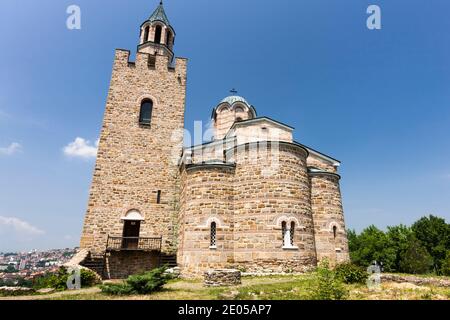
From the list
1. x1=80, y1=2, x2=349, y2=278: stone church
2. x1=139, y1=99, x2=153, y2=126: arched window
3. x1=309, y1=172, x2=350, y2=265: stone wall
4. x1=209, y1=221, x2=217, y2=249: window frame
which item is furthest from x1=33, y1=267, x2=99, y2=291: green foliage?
x1=309, y1=172, x2=350, y2=265: stone wall

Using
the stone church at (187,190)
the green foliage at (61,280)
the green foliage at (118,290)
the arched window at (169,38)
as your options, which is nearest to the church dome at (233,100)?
the stone church at (187,190)

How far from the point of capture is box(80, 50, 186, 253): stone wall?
15.1m

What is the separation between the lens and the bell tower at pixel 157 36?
19.3 m

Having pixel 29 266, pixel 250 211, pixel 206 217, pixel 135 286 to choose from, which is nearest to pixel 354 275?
pixel 250 211

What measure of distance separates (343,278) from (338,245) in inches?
186

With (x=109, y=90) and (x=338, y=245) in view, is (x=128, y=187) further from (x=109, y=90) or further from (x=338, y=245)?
(x=338, y=245)

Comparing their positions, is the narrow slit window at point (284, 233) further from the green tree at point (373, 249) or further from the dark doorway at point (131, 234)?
→ the green tree at point (373, 249)

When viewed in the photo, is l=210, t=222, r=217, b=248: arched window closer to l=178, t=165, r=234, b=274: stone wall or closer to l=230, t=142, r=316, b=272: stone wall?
l=178, t=165, r=234, b=274: stone wall

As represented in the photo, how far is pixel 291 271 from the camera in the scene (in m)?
11.6

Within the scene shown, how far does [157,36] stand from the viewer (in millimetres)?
20016

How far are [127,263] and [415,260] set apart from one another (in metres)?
35.2

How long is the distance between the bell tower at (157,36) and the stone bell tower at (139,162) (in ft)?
0.23

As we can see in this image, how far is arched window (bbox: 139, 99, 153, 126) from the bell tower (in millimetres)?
4173
